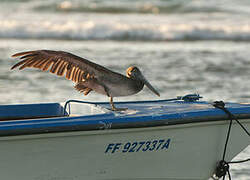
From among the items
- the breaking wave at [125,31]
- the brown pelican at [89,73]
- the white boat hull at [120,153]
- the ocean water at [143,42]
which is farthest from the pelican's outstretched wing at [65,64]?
the breaking wave at [125,31]

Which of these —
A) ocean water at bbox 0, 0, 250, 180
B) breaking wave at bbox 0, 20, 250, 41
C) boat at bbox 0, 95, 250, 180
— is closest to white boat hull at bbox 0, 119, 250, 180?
boat at bbox 0, 95, 250, 180

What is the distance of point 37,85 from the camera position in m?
10.6

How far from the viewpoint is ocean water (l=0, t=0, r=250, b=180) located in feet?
33.9

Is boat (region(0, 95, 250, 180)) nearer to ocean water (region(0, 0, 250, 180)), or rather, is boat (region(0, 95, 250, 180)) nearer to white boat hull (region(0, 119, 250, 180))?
white boat hull (region(0, 119, 250, 180))

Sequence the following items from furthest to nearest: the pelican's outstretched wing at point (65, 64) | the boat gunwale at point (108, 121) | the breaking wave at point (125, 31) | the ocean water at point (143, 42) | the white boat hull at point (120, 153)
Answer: the breaking wave at point (125, 31)
the ocean water at point (143, 42)
the pelican's outstretched wing at point (65, 64)
the white boat hull at point (120, 153)
the boat gunwale at point (108, 121)

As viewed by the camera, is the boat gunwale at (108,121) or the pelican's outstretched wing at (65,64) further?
the pelican's outstretched wing at (65,64)

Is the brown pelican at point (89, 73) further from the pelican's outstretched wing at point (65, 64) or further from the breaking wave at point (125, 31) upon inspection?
the breaking wave at point (125, 31)

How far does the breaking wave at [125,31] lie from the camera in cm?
1788

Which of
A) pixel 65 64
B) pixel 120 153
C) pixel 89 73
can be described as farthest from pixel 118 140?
pixel 65 64

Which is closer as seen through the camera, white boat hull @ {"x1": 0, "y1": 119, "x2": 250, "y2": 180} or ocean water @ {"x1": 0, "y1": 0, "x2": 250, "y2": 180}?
white boat hull @ {"x1": 0, "y1": 119, "x2": 250, "y2": 180}

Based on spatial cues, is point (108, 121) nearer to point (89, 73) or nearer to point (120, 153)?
point (120, 153)

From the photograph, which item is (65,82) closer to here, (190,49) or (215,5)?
(190,49)

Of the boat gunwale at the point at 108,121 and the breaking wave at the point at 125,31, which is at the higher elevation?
the boat gunwale at the point at 108,121

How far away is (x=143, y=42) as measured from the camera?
1717cm
